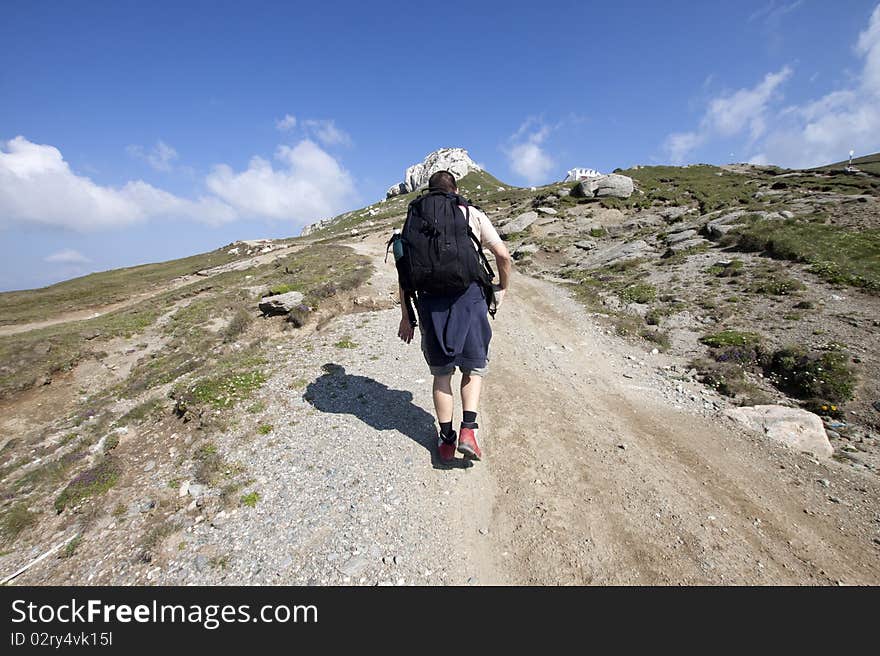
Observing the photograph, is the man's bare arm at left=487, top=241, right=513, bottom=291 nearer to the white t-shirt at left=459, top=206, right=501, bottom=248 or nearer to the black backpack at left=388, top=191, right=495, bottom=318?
the white t-shirt at left=459, top=206, right=501, bottom=248

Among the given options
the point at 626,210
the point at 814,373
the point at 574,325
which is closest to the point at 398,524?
the point at 814,373

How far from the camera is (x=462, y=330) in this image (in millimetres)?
4805

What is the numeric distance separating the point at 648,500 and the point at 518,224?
39320 mm

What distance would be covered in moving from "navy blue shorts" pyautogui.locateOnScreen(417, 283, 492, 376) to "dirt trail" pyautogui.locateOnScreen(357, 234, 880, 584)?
71.5 inches

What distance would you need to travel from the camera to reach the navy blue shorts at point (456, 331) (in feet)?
15.6

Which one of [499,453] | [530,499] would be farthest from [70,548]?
[530,499]

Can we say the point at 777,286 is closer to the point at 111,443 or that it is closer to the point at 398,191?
the point at 111,443

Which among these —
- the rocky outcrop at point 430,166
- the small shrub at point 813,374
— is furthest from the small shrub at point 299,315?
the rocky outcrop at point 430,166

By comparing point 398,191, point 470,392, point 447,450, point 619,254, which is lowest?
point 447,450

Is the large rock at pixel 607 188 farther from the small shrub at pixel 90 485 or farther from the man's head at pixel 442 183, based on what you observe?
the small shrub at pixel 90 485

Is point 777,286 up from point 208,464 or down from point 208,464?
up

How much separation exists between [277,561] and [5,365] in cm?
2248

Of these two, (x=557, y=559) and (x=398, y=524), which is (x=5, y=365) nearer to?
(x=398, y=524)

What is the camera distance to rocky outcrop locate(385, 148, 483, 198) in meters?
177
